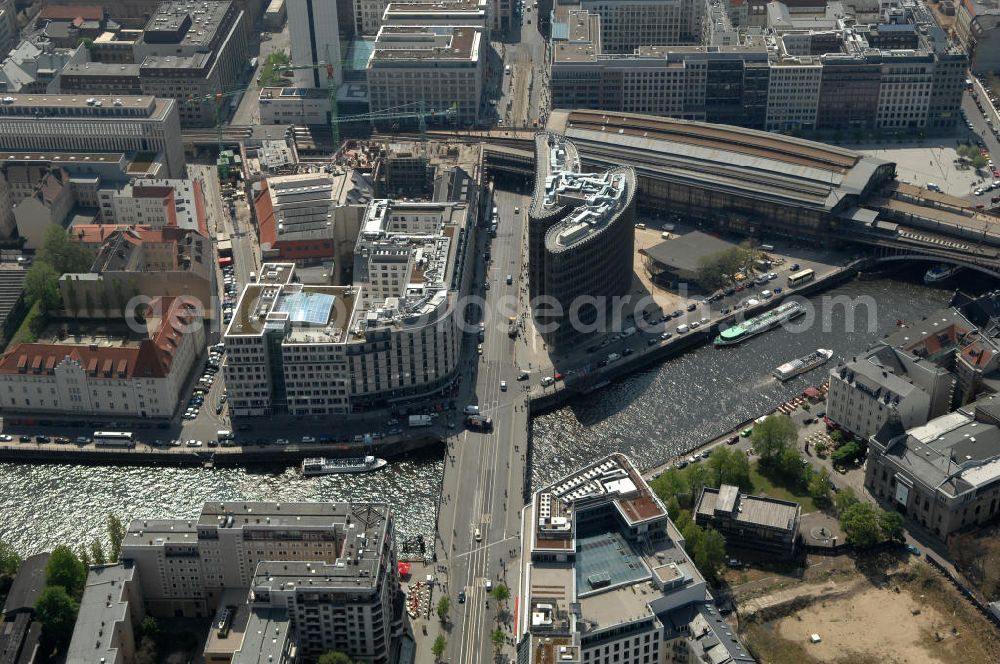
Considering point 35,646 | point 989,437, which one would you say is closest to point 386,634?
point 35,646

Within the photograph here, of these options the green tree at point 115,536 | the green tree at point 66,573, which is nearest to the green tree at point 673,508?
the green tree at point 115,536

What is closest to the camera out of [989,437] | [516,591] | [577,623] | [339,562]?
[577,623]

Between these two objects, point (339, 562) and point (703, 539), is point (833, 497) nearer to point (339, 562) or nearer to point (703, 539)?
point (703, 539)

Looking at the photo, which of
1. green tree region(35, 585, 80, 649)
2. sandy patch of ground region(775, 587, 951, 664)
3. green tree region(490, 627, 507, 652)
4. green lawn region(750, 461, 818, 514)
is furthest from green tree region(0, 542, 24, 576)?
green lawn region(750, 461, 818, 514)

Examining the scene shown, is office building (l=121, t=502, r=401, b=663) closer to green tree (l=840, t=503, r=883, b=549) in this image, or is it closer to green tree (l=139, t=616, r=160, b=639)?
green tree (l=139, t=616, r=160, b=639)

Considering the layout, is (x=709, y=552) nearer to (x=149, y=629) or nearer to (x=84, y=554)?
(x=149, y=629)

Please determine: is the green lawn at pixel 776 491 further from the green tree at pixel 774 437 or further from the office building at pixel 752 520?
the office building at pixel 752 520
